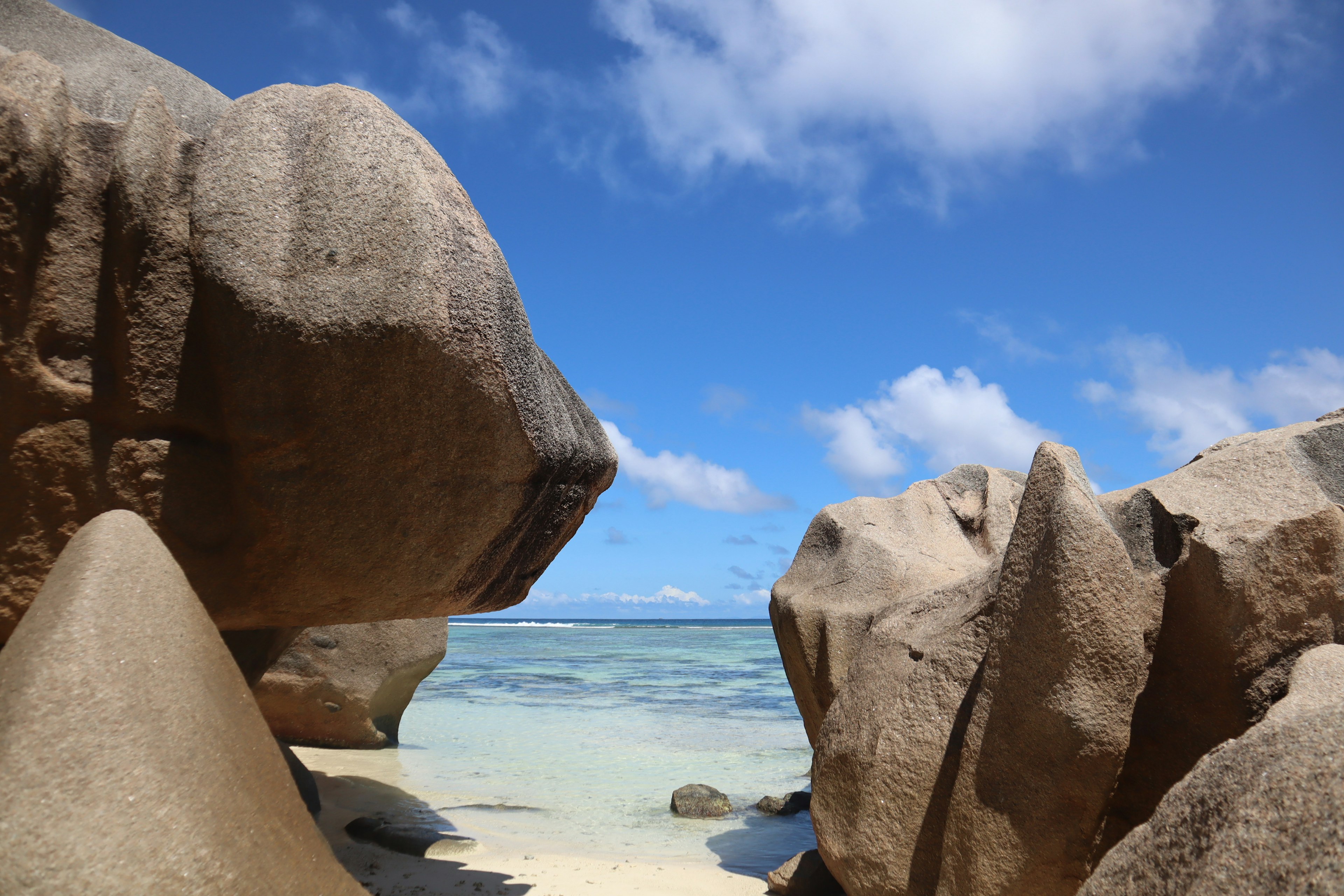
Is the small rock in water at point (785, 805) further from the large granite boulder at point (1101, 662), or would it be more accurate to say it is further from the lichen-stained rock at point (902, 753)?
the large granite boulder at point (1101, 662)

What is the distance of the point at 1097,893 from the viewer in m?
1.69

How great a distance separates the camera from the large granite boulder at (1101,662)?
8.71ft

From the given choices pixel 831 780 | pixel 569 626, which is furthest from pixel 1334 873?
pixel 569 626

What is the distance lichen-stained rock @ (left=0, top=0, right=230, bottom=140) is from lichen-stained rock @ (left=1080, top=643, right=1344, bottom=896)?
325cm

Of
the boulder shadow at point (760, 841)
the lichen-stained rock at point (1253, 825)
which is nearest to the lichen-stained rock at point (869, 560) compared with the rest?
the boulder shadow at point (760, 841)

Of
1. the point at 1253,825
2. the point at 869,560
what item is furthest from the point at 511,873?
the point at 1253,825

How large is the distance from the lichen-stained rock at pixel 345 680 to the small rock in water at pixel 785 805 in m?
3.16

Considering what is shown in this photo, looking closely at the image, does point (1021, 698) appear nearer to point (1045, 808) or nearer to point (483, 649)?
point (1045, 808)

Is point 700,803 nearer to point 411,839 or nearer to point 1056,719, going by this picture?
point 411,839

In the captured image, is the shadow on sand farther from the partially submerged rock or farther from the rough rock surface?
the rough rock surface

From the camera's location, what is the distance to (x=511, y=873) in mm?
4539

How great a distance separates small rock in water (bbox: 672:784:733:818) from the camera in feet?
20.9

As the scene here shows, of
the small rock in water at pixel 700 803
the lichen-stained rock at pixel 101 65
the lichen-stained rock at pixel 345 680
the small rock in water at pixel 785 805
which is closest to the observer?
the lichen-stained rock at pixel 101 65

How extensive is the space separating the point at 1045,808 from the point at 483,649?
86.5 ft
